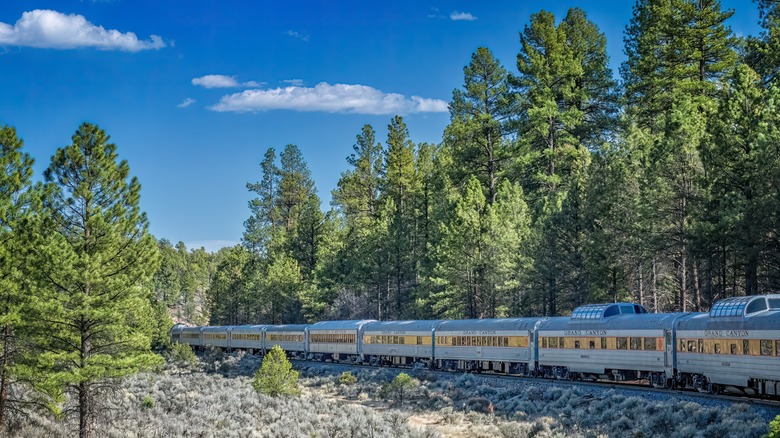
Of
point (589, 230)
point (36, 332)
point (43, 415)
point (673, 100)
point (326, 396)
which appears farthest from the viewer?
point (673, 100)

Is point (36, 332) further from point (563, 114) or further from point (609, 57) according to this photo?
point (609, 57)

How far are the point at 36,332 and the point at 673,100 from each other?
159ft

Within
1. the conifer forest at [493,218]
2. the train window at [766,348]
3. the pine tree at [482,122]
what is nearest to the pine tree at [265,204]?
the conifer forest at [493,218]

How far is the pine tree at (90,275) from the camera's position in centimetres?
2777

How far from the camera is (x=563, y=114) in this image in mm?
74000

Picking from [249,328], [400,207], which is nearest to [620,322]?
[249,328]

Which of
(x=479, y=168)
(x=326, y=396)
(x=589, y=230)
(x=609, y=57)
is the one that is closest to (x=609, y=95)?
(x=609, y=57)

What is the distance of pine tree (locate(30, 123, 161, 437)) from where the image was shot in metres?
27.8

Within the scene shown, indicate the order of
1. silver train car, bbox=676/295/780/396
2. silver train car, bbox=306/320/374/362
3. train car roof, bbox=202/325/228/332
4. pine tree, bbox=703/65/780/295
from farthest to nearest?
train car roof, bbox=202/325/228/332
silver train car, bbox=306/320/374/362
pine tree, bbox=703/65/780/295
silver train car, bbox=676/295/780/396

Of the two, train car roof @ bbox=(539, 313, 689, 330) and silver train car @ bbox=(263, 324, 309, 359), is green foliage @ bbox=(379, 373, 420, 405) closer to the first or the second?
train car roof @ bbox=(539, 313, 689, 330)

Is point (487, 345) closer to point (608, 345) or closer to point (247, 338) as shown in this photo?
point (608, 345)

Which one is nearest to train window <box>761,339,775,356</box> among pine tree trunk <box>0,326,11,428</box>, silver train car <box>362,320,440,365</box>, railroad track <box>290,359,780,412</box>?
railroad track <box>290,359,780,412</box>

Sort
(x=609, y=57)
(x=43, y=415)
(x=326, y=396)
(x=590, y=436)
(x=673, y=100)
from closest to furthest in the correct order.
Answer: (x=590, y=436) → (x=43, y=415) → (x=326, y=396) → (x=673, y=100) → (x=609, y=57)

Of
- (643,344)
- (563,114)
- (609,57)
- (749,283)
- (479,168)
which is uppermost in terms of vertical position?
(609,57)
